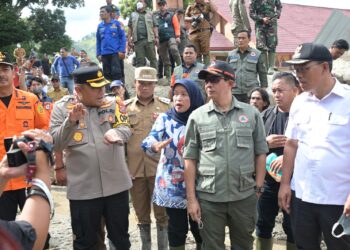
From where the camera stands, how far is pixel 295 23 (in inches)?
1164

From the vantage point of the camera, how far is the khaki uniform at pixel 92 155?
11.2 ft

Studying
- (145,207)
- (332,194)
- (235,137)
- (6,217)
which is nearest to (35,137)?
(235,137)

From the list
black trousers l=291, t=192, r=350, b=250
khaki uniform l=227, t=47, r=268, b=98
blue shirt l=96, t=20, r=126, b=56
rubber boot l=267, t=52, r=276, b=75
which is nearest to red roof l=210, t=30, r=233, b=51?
rubber boot l=267, t=52, r=276, b=75

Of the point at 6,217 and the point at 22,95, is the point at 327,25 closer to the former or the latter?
the point at 22,95

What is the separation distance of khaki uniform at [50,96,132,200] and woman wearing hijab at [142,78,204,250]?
335 millimetres

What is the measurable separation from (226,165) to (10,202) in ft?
6.90

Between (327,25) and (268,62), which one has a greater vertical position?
(327,25)

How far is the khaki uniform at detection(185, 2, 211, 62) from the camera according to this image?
8.74 meters

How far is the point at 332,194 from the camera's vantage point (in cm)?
282

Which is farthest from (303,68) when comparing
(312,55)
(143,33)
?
(143,33)

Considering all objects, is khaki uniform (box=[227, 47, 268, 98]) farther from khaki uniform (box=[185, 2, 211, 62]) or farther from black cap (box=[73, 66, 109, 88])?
black cap (box=[73, 66, 109, 88])

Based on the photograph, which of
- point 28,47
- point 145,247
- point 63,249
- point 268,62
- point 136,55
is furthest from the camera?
point 28,47

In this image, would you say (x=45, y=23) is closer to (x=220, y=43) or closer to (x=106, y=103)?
(x=220, y=43)

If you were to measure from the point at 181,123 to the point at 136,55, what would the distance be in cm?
602
